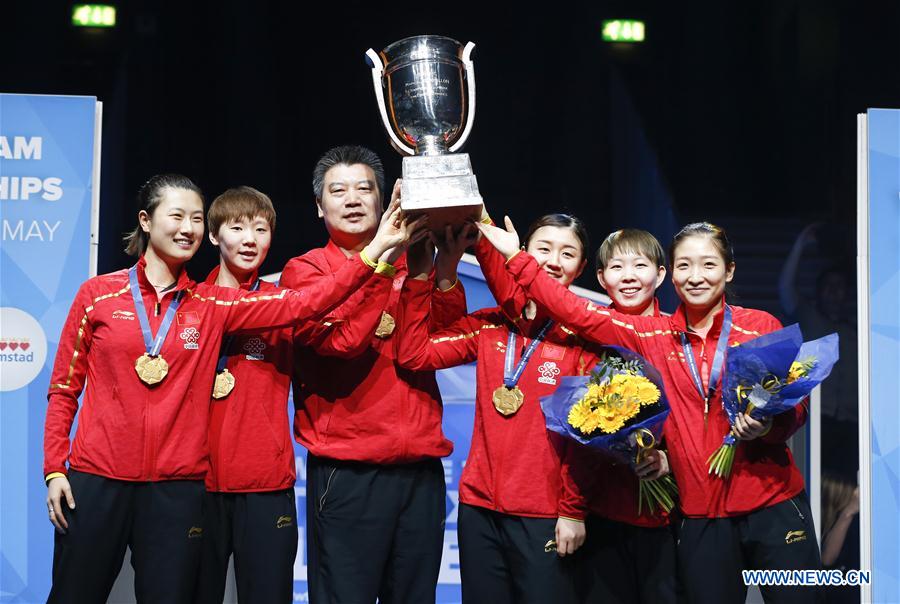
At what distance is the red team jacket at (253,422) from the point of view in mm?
2746

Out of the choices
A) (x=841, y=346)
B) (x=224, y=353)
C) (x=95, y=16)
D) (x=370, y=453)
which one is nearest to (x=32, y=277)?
(x=224, y=353)

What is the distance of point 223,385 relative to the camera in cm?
279

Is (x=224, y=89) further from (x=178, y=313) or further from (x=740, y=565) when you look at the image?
(x=740, y=565)

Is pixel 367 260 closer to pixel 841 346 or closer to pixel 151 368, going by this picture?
pixel 151 368

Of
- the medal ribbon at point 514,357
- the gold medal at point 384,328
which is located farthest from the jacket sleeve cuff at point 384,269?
the medal ribbon at point 514,357

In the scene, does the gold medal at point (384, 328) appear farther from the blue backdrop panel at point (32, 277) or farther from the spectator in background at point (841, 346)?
the spectator in background at point (841, 346)

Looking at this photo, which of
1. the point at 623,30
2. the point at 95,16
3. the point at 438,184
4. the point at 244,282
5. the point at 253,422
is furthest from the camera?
the point at 623,30

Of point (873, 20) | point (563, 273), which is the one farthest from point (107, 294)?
point (873, 20)

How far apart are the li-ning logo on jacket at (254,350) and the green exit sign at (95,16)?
2.31 meters

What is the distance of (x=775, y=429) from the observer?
2646mm

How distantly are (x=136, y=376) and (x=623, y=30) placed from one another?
9.76 ft

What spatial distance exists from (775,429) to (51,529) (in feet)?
7.85

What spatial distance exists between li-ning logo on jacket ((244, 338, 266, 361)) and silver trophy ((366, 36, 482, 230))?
0.62 m

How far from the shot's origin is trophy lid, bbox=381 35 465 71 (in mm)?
2732
